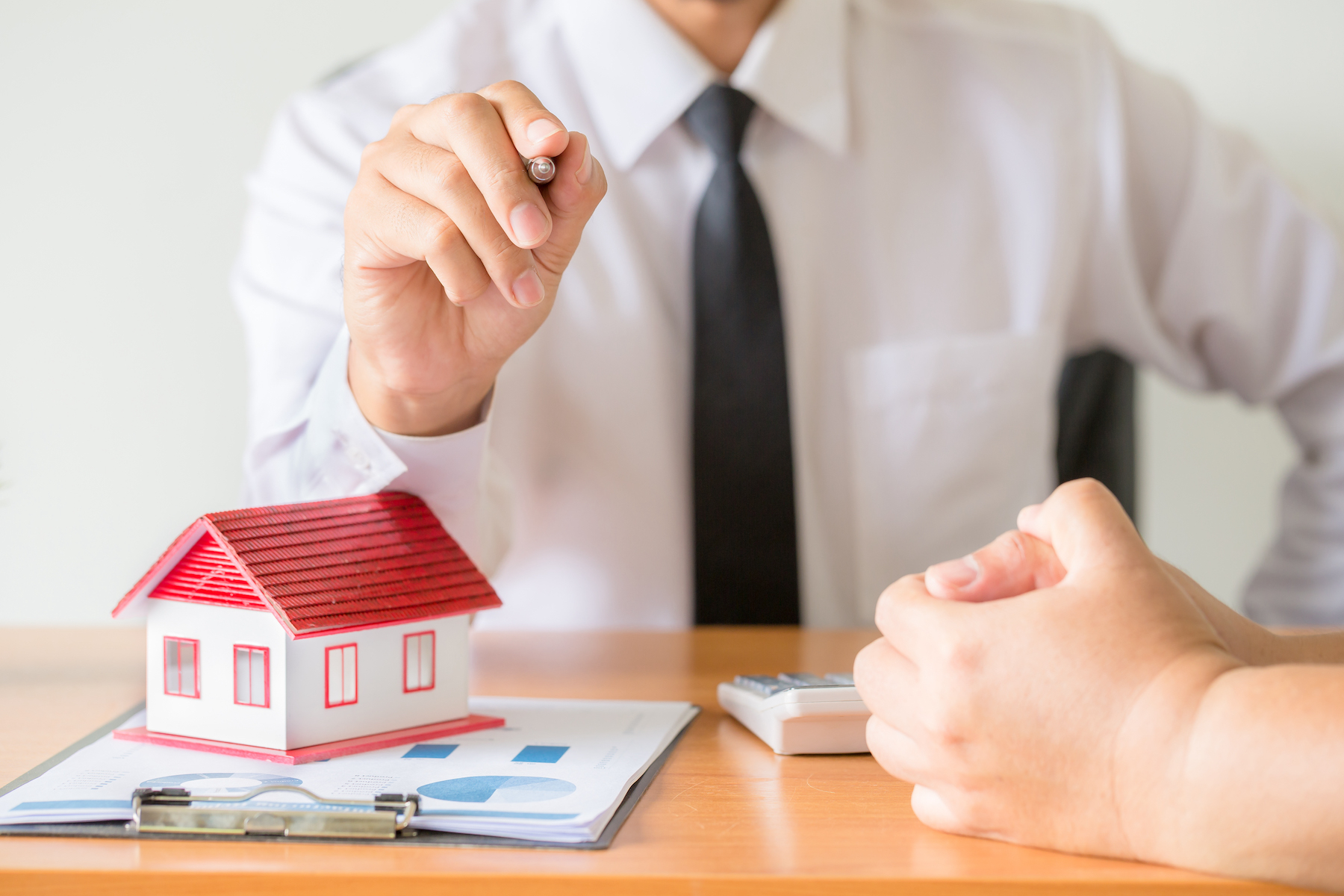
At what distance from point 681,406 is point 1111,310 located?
579 mm

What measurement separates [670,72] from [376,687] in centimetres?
76

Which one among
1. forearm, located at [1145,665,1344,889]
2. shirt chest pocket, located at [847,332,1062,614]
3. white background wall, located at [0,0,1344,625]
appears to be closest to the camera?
forearm, located at [1145,665,1344,889]

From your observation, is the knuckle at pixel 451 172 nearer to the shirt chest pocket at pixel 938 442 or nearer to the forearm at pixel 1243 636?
the forearm at pixel 1243 636

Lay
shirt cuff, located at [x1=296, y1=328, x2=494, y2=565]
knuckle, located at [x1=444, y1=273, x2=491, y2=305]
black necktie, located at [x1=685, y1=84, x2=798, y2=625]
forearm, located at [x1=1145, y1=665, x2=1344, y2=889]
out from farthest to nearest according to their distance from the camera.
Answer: black necktie, located at [x1=685, y1=84, x2=798, y2=625] < shirt cuff, located at [x1=296, y1=328, x2=494, y2=565] < knuckle, located at [x1=444, y1=273, x2=491, y2=305] < forearm, located at [x1=1145, y1=665, x2=1344, y2=889]

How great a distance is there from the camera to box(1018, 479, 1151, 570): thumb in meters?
0.41

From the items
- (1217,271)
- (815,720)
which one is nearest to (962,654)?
(815,720)

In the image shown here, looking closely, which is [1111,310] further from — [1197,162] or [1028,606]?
[1028,606]

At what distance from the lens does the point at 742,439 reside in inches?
40.2

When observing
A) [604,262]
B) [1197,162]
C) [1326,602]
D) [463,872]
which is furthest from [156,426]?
[1326,602]

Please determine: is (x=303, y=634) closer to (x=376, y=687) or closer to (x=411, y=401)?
(x=376, y=687)

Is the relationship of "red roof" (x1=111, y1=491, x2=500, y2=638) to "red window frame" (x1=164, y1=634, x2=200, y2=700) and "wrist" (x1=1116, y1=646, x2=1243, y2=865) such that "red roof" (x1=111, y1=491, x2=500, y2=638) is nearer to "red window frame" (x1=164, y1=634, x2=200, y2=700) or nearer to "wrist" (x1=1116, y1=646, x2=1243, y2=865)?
"red window frame" (x1=164, y1=634, x2=200, y2=700)

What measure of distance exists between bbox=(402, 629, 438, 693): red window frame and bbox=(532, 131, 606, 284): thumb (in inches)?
9.0

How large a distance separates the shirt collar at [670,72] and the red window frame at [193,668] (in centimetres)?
72

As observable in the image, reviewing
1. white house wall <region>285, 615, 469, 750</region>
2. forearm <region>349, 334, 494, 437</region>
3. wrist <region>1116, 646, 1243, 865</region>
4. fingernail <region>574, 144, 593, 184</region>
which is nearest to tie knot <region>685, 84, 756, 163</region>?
forearm <region>349, 334, 494, 437</region>
